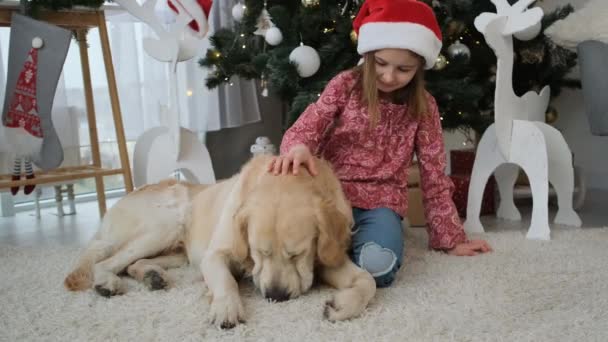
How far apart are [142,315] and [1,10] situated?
182cm

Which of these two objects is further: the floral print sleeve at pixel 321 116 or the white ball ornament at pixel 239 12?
the white ball ornament at pixel 239 12

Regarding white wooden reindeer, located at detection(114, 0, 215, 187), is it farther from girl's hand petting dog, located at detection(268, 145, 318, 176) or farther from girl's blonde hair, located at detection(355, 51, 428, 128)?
girl's hand petting dog, located at detection(268, 145, 318, 176)

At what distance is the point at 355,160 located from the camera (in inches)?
85.7

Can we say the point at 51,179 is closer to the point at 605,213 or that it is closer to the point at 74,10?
the point at 74,10

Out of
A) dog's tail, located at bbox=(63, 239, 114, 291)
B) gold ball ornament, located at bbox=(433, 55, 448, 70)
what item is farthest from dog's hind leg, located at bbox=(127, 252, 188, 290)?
gold ball ornament, located at bbox=(433, 55, 448, 70)

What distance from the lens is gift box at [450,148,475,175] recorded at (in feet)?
10.7

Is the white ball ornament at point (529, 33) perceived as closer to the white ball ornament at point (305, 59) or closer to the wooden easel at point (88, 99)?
the white ball ornament at point (305, 59)

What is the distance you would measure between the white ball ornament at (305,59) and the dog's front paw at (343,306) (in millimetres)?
1477

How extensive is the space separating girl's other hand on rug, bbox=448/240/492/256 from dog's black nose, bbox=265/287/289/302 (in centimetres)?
81

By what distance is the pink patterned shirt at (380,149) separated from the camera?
214cm

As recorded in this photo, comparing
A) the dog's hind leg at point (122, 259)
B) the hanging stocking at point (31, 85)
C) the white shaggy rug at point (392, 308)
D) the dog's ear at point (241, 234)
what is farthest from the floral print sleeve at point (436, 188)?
the hanging stocking at point (31, 85)

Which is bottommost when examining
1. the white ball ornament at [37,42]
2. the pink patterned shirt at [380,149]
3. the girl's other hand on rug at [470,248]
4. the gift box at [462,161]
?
the girl's other hand on rug at [470,248]

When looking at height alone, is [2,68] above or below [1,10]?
below

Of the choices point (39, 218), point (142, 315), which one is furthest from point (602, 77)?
point (39, 218)
